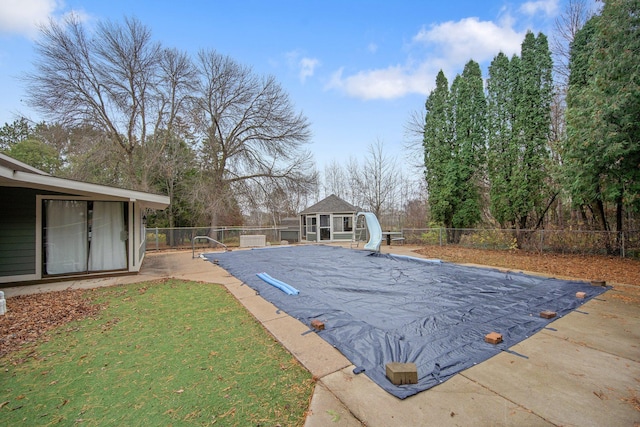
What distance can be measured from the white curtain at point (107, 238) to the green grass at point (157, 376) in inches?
140

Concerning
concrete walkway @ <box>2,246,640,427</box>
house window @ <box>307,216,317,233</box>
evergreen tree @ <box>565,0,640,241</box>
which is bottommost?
concrete walkway @ <box>2,246,640,427</box>

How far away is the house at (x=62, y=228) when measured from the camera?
5.52 m

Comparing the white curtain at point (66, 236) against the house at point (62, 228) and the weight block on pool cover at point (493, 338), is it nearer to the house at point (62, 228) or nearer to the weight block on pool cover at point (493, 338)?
the house at point (62, 228)

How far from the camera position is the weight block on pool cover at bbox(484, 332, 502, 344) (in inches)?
109

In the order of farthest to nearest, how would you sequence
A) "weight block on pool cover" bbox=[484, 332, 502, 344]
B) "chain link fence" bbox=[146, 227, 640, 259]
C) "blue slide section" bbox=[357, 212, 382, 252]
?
"blue slide section" bbox=[357, 212, 382, 252], "chain link fence" bbox=[146, 227, 640, 259], "weight block on pool cover" bbox=[484, 332, 502, 344]

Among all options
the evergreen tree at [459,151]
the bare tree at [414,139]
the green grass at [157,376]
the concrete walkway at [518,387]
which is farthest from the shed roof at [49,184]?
the bare tree at [414,139]

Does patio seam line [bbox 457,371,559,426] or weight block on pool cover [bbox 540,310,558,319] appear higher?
weight block on pool cover [bbox 540,310,558,319]

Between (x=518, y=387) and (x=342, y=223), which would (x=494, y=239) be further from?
(x=518, y=387)

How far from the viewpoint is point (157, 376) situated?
226 centimetres

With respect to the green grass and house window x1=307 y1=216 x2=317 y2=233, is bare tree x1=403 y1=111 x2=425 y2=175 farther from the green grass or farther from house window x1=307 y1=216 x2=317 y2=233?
the green grass

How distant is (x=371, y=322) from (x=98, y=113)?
50.9 feet

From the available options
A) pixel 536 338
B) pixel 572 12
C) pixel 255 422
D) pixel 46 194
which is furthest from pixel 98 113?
pixel 572 12

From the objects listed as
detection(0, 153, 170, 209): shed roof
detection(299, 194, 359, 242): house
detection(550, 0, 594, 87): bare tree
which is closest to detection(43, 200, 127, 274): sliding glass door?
detection(0, 153, 170, 209): shed roof

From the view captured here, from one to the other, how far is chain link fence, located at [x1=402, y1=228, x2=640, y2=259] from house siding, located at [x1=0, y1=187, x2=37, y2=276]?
12812 mm
